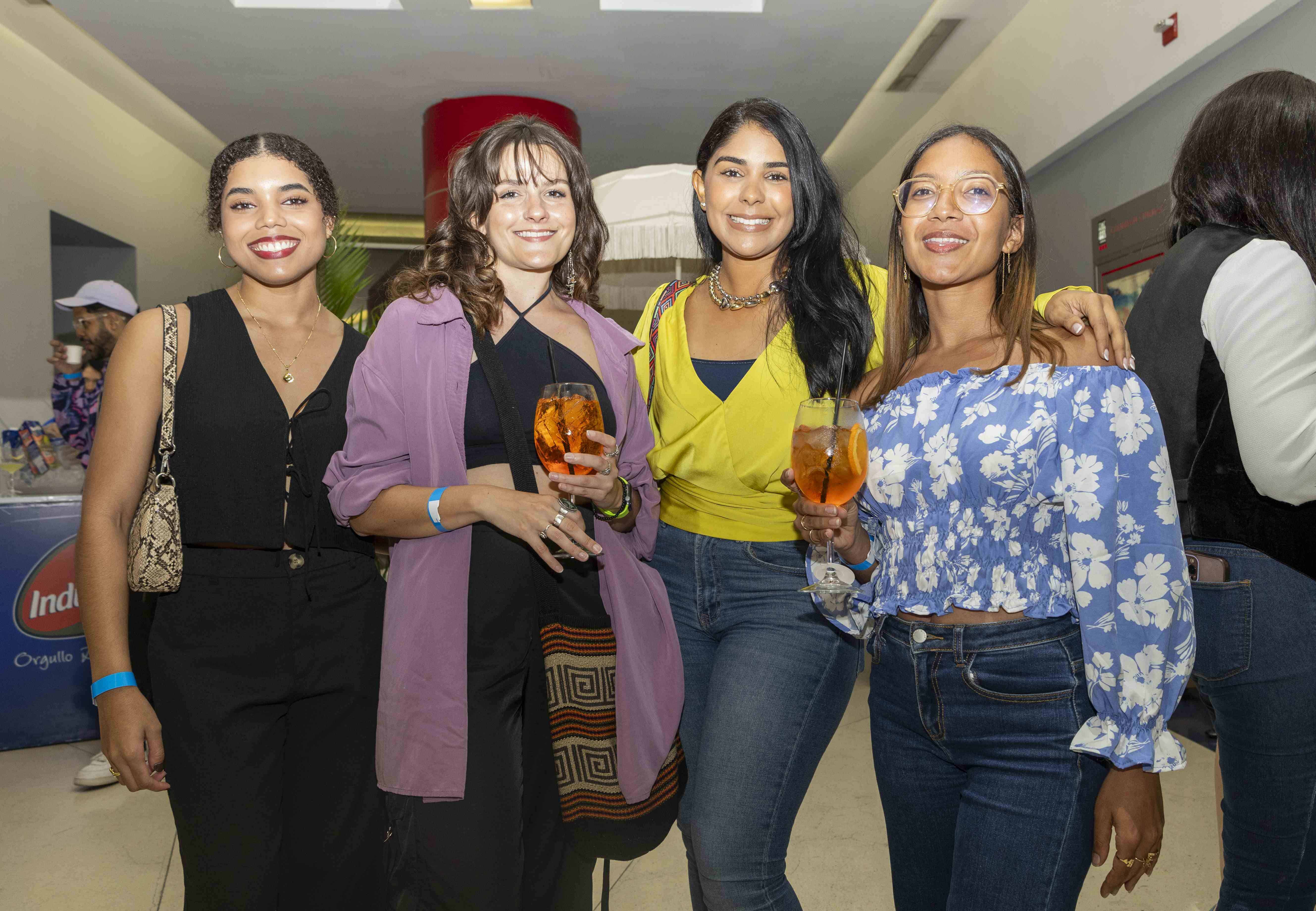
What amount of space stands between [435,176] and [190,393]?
20.6 ft

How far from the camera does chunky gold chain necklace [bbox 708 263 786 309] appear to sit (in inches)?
78.4

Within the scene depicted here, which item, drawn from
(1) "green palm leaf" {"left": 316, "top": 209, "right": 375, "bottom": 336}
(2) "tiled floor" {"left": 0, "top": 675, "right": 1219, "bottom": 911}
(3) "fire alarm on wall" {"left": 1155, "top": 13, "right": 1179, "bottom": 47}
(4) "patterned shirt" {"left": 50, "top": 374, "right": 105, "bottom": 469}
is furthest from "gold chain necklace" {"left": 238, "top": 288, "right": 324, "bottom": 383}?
(3) "fire alarm on wall" {"left": 1155, "top": 13, "right": 1179, "bottom": 47}

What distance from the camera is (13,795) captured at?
12.4 feet

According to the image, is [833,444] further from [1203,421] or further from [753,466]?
[1203,421]

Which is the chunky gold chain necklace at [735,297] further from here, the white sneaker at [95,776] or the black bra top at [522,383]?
the white sneaker at [95,776]

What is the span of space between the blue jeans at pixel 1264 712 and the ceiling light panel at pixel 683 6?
16.9 ft

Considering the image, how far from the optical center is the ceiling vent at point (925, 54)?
6.30 m

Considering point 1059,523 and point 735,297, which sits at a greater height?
point 735,297

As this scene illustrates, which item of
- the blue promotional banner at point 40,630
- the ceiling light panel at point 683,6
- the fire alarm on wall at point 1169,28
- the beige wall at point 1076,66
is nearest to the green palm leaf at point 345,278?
the blue promotional banner at point 40,630

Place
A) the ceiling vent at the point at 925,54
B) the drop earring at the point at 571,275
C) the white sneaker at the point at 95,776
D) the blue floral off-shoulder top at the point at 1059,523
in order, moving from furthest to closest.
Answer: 1. the ceiling vent at the point at 925,54
2. the white sneaker at the point at 95,776
3. the drop earring at the point at 571,275
4. the blue floral off-shoulder top at the point at 1059,523

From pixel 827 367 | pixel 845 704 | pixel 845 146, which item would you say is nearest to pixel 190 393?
pixel 827 367

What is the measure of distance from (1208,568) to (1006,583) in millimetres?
554

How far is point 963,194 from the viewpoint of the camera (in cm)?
156

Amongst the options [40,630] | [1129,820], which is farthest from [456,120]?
[1129,820]
